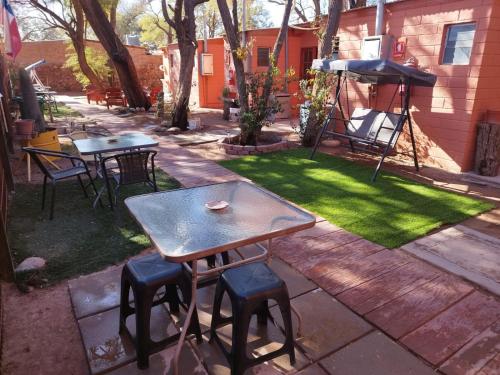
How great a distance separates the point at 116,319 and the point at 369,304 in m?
1.74

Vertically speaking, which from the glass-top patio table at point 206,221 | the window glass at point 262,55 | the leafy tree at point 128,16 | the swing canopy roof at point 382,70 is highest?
the leafy tree at point 128,16

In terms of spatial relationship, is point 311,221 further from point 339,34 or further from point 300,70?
point 300,70

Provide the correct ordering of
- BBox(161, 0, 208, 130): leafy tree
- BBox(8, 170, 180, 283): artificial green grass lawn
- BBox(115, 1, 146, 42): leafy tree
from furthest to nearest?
BBox(115, 1, 146, 42): leafy tree
BBox(161, 0, 208, 130): leafy tree
BBox(8, 170, 180, 283): artificial green grass lawn

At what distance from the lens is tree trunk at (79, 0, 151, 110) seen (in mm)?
11031

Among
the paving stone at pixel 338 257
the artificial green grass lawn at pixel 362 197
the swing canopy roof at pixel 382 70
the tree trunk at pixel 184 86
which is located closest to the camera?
the paving stone at pixel 338 257

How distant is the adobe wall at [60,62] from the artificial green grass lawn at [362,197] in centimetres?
1754

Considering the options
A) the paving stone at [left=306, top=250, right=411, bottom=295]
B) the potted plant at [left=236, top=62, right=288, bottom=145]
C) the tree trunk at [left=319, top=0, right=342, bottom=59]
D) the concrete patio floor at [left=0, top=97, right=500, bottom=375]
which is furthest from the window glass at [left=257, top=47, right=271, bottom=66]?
the paving stone at [left=306, top=250, right=411, bottom=295]

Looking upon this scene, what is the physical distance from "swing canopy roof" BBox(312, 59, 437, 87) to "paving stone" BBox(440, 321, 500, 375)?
3522mm

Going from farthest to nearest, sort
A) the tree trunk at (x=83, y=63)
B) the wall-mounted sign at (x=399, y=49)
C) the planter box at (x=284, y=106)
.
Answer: the tree trunk at (x=83, y=63) → the planter box at (x=284, y=106) → the wall-mounted sign at (x=399, y=49)

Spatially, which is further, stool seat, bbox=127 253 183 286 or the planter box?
the planter box

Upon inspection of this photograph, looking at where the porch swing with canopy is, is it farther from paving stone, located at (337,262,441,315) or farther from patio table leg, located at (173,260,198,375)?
patio table leg, located at (173,260,198,375)

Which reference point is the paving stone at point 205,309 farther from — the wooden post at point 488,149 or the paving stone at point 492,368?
the wooden post at point 488,149

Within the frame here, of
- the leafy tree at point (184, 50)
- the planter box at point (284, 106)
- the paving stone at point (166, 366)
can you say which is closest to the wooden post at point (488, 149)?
the paving stone at point (166, 366)

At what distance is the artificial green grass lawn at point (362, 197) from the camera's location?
147 inches
